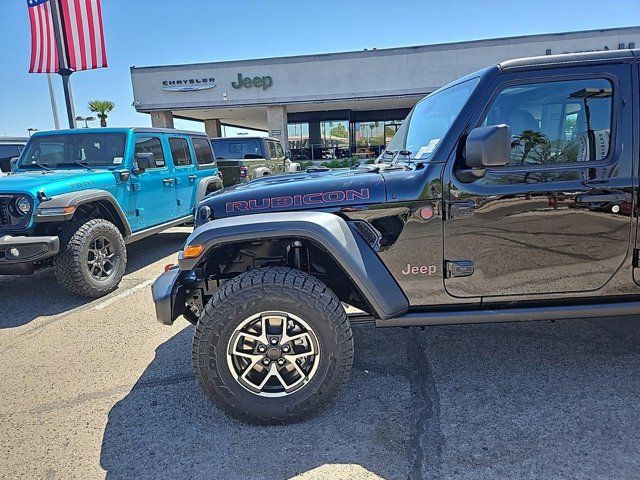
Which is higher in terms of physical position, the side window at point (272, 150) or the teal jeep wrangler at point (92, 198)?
the side window at point (272, 150)

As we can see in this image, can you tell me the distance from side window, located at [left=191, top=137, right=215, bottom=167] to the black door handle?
6280mm

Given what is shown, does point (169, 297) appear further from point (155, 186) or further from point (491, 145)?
point (155, 186)

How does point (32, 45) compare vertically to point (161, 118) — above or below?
above

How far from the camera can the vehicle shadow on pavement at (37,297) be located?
14.9ft

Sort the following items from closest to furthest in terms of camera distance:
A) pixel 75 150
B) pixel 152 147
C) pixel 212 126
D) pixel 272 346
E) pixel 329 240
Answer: pixel 329 240, pixel 272 346, pixel 75 150, pixel 152 147, pixel 212 126

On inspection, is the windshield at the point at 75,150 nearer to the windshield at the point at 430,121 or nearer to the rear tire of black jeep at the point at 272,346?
the windshield at the point at 430,121

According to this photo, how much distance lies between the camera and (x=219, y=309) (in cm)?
244

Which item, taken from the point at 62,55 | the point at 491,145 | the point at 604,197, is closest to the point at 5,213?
the point at 491,145

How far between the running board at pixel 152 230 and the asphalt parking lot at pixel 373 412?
2007 millimetres

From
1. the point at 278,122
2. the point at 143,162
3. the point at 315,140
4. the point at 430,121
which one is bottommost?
the point at 143,162

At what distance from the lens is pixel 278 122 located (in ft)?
74.9

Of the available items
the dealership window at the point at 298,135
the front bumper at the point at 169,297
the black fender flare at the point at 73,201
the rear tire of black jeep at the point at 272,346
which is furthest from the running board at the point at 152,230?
the dealership window at the point at 298,135

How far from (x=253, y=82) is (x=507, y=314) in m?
21.9

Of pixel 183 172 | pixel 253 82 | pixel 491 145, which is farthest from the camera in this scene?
pixel 253 82
